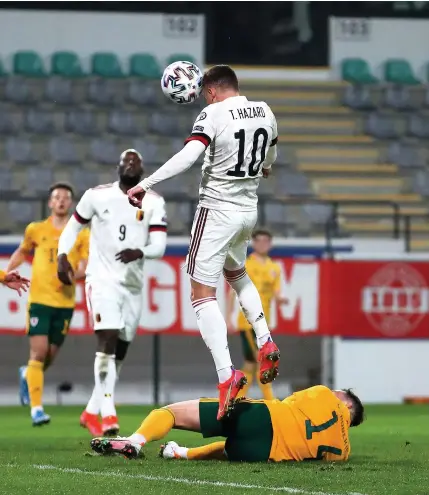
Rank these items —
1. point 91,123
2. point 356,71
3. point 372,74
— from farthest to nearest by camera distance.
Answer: point 372,74 < point 356,71 < point 91,123

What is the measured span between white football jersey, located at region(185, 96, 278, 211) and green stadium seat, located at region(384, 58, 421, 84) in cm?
1399

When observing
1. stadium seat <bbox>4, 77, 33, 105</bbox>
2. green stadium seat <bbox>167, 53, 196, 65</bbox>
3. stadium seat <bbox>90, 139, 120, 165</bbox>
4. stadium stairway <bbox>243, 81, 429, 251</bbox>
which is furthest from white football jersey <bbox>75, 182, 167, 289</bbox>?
green stadium seat <bbox>167, 53, 196, 65</bbox>

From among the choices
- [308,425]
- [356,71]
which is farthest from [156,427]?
[356,71]

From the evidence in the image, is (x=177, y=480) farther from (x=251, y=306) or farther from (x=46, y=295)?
(x=46, y=295)

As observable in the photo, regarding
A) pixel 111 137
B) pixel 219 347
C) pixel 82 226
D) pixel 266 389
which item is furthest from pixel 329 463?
pixel 111 137

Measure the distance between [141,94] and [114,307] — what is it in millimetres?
10552

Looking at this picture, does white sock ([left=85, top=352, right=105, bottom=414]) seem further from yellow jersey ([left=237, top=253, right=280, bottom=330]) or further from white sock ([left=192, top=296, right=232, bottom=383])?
yellow jersey ([left=237, top=253, right=280, bottom=330])

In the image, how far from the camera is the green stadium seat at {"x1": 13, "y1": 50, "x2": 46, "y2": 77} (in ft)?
65.0

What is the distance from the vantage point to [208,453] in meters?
7.36

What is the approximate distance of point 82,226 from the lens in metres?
9.74

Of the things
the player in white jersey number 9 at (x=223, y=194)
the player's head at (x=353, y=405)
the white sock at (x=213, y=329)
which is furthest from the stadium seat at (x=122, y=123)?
the player's head at (x=353, y=405)

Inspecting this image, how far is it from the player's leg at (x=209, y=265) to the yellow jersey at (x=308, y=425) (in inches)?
26.3

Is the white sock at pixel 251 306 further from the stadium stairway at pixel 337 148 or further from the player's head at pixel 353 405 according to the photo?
the stadium stairway at pixel 337 148

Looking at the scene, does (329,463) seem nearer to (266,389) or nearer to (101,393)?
(101,393)
